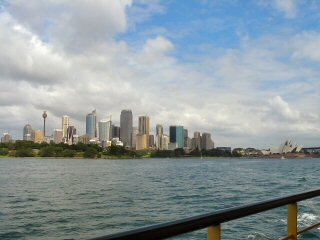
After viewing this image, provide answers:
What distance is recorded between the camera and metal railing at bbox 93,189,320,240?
265 cm

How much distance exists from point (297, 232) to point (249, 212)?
1133 millimetres

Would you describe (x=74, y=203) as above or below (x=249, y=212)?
below

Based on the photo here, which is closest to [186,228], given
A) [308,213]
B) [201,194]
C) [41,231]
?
[41,231]

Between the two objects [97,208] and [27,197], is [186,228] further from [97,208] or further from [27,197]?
[27,197]

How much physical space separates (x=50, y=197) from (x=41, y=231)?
17.2 m

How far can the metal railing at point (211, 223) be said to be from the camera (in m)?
2.65

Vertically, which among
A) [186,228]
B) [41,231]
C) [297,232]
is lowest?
[41,231]

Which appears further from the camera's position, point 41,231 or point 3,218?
point 3,218

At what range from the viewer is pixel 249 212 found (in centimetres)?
376

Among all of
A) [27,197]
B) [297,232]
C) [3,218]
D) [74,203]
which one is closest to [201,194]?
[74,203]

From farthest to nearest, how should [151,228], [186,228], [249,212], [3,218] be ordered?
1. [3,218]
2. [249,212]
3. [186,228]
4. [151,228]

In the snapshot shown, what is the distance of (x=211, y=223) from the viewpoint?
3283 mm

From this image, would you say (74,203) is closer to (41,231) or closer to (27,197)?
(27,197)

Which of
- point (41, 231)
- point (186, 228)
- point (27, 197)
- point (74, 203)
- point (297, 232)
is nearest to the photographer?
point (186, 228)
